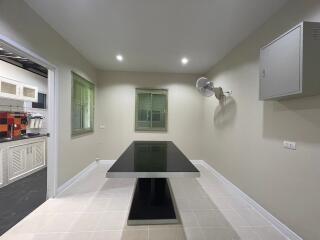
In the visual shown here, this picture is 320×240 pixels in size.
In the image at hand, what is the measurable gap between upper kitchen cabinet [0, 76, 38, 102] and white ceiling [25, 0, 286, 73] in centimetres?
165

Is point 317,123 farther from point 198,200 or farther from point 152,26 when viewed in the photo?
point 152,26

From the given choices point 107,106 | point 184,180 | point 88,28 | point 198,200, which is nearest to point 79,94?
point 107,106

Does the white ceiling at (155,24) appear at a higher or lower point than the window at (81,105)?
higher

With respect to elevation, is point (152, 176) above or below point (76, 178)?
above

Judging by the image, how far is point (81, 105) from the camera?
4195mm

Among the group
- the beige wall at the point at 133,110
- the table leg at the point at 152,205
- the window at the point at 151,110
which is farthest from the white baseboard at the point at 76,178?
the window at the point at 151,110

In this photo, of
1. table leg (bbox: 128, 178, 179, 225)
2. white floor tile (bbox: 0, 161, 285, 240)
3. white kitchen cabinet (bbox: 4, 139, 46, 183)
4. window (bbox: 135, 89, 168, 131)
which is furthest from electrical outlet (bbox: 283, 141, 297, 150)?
white kitchen cabinet (bbox: 4, 139, 46, 183)

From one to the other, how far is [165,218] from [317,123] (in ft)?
6.56

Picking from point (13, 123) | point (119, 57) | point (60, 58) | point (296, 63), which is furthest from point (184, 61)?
point (13, 123)

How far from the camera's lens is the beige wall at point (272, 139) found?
181 centimetres

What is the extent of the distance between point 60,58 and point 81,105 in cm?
133

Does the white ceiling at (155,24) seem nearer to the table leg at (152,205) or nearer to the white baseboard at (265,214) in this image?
the table leg at (152,205)

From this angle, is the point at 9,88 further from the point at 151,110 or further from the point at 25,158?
the point at 151,110

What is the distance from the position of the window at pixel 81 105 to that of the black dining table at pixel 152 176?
2.02 metres
